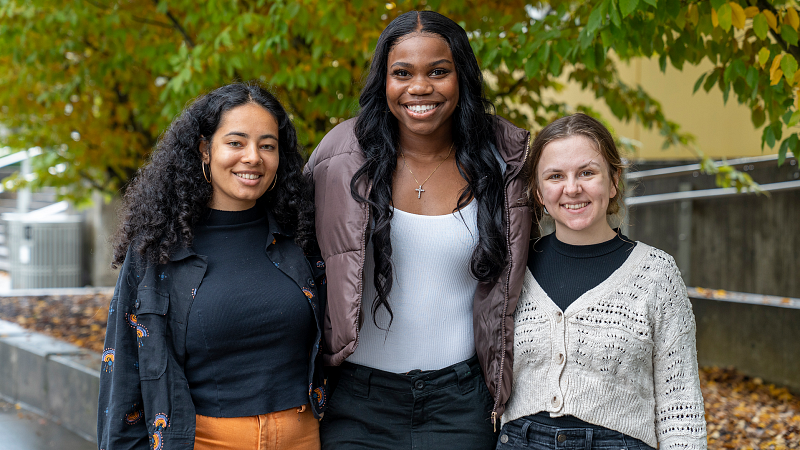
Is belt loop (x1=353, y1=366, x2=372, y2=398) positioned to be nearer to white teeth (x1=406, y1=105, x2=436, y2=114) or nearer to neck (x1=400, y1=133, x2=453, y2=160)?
neck (x1=400, y1=133, x2=453, y2=160)

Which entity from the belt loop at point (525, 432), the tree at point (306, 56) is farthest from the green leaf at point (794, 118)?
the belt loop at point (525, 432)

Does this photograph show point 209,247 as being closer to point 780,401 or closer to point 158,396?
point 158,396

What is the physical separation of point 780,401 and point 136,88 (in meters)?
5.62

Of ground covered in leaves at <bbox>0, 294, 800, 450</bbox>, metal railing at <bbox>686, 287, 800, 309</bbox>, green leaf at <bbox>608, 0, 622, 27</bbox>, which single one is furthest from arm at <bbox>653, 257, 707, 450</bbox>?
metal railing at <bbox>686, 287, 800, 309</bbox>

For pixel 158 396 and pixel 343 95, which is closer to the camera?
pixel 158 396

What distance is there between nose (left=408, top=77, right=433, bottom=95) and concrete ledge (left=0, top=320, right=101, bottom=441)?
11.6 feet

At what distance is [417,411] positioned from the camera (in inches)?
96.3

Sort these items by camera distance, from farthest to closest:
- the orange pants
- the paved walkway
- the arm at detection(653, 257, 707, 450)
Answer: the paved walkway < the orange pants < the arm at detection(653, 257, 707, 450)

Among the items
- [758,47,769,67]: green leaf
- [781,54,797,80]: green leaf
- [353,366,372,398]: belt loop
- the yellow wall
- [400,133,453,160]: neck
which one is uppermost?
the yellow wall

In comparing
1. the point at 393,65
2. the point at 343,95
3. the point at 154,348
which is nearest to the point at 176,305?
the point at 154,348

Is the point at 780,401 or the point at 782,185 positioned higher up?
the point at 782,185

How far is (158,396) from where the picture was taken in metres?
2.23

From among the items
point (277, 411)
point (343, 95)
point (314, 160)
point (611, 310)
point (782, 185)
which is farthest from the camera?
point (782, 185)

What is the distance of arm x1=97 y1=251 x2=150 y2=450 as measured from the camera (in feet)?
7.35
